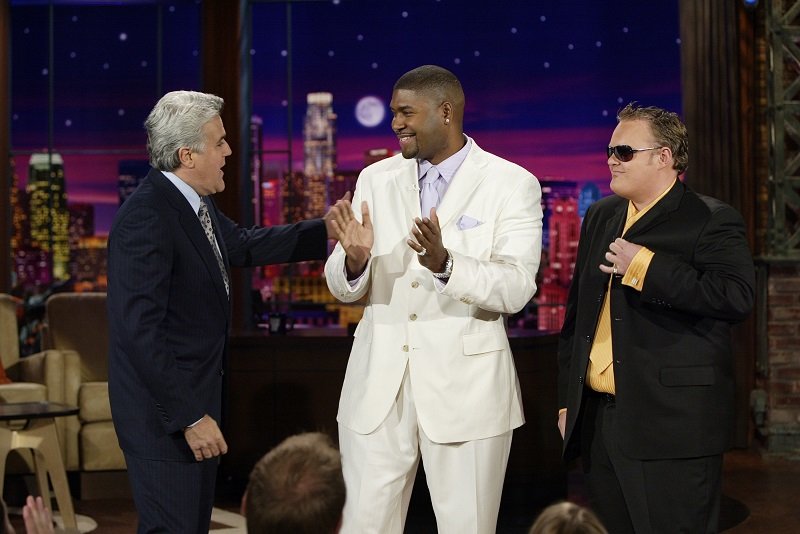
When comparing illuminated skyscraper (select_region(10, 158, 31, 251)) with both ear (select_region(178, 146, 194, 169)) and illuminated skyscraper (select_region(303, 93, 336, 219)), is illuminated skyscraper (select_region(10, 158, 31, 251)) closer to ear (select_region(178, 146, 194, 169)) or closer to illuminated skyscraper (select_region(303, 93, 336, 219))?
illuminated skyscraper (select_region(303, 93, 336, 219))

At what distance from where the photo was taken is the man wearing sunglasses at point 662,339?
2855mm

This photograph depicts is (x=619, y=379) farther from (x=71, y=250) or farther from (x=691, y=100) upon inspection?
(x=71, y=250)

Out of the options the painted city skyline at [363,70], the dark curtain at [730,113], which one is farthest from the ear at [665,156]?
the painted city skyline at [363,70]

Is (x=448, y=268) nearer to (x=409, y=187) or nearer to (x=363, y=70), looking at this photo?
(x=409, y=187)

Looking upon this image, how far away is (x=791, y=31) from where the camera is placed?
6.91 metres

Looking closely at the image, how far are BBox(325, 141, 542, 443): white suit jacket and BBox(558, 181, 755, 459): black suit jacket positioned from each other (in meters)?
0.30

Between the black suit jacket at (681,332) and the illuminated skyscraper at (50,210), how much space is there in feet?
23.6

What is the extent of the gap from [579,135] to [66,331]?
460 cm

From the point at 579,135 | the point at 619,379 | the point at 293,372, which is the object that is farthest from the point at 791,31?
the point at 619,379

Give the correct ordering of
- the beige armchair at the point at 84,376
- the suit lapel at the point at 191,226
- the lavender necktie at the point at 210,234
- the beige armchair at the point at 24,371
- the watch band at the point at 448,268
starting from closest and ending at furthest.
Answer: the watch band at the point at 448,268, the suit lapel at the point at 191,226, the lavender necktie at the point at 210,234, the beige armchair at the point at 24,371, the beige armchair at the point at 84,376

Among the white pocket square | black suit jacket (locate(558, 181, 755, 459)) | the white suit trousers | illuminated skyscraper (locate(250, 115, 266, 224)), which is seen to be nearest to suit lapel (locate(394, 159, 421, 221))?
the white pocket square

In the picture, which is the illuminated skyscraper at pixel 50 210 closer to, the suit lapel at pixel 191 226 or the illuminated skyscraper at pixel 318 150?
the illuminated skyscraper at pixel 318 150

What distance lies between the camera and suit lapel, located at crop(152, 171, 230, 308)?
116 inches

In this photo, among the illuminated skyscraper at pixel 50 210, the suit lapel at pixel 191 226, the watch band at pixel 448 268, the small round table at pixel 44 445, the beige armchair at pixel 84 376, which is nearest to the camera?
the watch band at pixel 448 268
